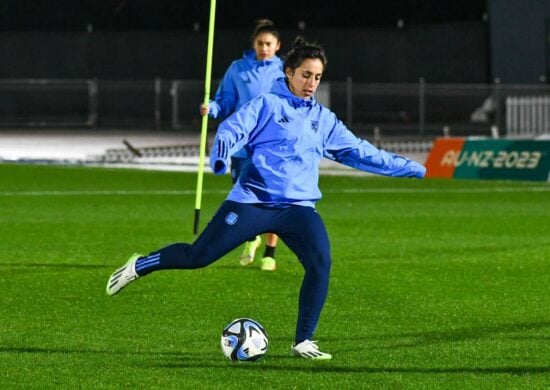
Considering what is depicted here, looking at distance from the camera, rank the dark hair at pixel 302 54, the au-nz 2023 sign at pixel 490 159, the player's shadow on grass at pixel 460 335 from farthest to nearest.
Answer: the au-nz 2023 sign at pixel 490 159
the player's shadow on grass at pixel 460 335
the dark hair at pixel 302 54

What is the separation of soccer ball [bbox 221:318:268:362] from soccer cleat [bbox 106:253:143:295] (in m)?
→ 0.91

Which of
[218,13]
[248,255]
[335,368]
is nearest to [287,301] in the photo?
[248,255]

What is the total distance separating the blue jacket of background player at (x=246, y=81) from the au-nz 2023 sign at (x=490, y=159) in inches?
530

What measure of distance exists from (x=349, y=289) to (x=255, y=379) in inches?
179

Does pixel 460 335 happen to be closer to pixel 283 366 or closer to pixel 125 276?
pixel 283 366

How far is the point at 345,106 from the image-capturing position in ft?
149

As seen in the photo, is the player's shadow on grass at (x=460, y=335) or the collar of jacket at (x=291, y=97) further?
the player's shadow on grass at (x=460, y=335)

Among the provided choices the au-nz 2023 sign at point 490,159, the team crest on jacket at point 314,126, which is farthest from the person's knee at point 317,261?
the au-nz 2023 sign at point 490,159

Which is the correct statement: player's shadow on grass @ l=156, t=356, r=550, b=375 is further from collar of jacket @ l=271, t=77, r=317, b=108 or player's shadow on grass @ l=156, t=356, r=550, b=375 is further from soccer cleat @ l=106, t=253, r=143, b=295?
collar of jacket @ l=271, t=77, r=317, b=108

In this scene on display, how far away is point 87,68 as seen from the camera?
5519 cm

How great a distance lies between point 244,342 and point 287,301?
3085mm

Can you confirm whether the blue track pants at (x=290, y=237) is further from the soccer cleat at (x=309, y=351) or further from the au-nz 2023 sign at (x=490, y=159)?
the au-nz 2023 sign at (x=490, y=159)

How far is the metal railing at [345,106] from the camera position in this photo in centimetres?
4025

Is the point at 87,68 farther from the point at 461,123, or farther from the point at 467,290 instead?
the point at 467,290
